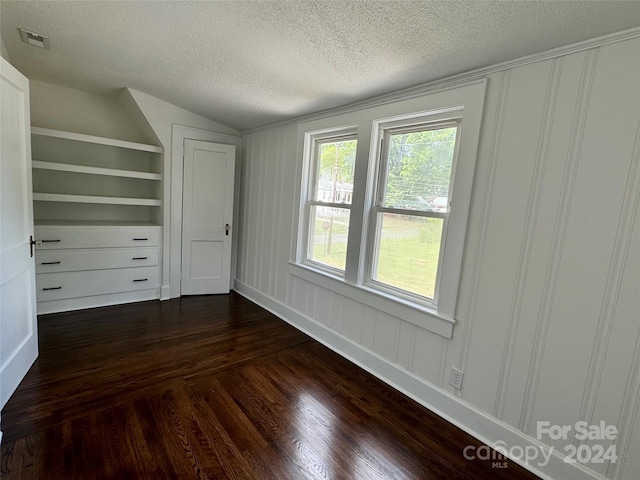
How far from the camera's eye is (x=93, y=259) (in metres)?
3.34

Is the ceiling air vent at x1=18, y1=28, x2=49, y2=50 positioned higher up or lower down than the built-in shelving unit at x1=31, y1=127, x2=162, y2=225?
higher up

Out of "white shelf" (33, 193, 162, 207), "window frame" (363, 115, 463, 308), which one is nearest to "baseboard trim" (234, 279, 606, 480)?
"window frame" (363, 115, 463, 308)

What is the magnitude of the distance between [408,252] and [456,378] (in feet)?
2.91

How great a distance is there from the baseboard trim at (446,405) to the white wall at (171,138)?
1821 millimetres

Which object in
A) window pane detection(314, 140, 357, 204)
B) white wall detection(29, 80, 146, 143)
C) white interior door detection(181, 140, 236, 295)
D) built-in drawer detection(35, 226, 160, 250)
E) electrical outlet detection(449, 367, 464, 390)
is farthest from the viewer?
white interior door detection(181, 140, 236, 295)

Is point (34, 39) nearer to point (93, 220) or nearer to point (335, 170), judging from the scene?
point (93, 220)

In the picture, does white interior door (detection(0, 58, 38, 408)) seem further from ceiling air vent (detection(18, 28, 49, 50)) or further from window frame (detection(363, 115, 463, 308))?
window frame (detection(363, 115, 463, 308))

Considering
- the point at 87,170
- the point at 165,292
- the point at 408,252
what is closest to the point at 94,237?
the point at 87,170

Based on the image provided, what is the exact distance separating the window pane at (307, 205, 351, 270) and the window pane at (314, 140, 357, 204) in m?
0.13

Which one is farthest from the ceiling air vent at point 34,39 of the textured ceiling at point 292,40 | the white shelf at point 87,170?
the white shelf at point 87,170

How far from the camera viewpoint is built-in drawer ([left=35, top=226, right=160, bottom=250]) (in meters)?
3.07

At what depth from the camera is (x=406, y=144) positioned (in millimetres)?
2338

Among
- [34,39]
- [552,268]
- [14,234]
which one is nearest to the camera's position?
[552,268]

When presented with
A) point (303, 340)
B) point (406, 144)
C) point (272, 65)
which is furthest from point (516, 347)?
point (272, 65)
